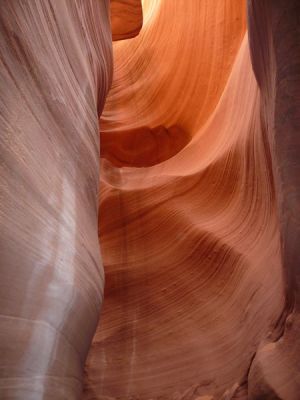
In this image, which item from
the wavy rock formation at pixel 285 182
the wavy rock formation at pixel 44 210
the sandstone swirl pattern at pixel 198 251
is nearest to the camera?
the wavy rock formation at pixel 44 210

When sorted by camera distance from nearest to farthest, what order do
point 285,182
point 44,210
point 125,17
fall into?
point 44,210 → point 285,182 → point 125,17

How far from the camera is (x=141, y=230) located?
233cm

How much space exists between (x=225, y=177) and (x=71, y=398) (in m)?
1.34

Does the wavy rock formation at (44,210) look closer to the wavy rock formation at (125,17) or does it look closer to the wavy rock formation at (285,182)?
the wavy rock formation at (285,182)

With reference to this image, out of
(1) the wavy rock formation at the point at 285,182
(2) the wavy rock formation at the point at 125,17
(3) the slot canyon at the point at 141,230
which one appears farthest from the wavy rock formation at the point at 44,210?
(2) the wavy rock formation at the point at 125,17

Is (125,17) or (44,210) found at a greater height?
(44,210)

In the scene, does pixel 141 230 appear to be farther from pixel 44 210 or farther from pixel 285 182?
pixel 44 210

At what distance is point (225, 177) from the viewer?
2.28 meters

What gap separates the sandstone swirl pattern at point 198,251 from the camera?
163 centimetres

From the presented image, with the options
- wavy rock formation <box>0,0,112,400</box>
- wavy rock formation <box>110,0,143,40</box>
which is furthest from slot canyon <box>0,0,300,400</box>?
wavy rock formation <box>110,0,143,40</box>

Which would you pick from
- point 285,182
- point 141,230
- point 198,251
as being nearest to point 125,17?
point 141,230

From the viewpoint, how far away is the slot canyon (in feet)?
3.59

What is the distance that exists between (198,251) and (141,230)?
0.35 m

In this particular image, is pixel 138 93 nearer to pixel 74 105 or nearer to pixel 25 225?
pixel 74 105
